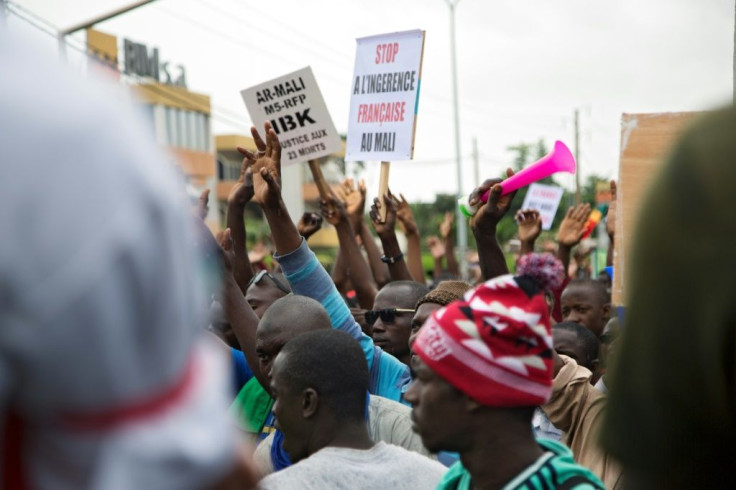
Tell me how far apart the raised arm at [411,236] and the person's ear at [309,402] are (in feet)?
18.3

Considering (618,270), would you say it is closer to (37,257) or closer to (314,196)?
(37,257)

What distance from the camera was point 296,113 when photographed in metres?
7.35

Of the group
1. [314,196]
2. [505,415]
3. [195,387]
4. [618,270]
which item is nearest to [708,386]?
[195,387]

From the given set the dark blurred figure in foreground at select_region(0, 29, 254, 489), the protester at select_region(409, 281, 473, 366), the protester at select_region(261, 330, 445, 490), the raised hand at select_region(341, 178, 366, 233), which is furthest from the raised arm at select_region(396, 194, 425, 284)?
the dark blurred figure in foreground at select_region(0, 29, 254, 489)

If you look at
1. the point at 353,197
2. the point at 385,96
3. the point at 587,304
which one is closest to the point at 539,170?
the point at 385,96

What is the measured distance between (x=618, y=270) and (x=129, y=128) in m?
5.74

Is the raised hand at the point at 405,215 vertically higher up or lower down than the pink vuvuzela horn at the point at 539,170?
lower down

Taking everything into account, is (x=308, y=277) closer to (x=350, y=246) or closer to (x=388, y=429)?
(x=388, y=429)

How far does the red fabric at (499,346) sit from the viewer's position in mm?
2629

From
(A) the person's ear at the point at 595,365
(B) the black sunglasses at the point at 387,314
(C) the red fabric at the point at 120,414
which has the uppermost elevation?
(C) the red fabric at the point at 120,414

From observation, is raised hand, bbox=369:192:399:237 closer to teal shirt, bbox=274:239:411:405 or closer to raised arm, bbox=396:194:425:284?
raised arm, bbox=396:194:425:284

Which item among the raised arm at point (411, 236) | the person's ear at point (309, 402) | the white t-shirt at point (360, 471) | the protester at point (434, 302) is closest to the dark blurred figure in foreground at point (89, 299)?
the white t-shirt at point (360, 471)

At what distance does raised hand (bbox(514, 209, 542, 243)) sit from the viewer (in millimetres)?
8102

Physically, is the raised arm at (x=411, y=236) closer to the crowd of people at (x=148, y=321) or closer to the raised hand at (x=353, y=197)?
the raised hand at (x=353, y=197)
